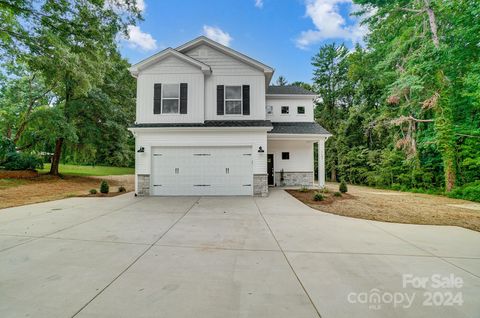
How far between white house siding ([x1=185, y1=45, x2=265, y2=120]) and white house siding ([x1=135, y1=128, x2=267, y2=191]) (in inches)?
42.3

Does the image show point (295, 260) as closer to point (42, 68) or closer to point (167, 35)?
point (42, 68)

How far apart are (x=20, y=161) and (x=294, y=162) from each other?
18.5m

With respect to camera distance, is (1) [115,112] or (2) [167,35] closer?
(2) [167,35]

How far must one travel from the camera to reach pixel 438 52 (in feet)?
38.8

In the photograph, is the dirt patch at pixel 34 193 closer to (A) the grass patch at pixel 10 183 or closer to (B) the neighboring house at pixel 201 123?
(A) the grass patch at pixel 10 183

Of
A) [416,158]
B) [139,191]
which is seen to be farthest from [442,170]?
[139,191]

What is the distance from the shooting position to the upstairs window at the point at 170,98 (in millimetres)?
10461

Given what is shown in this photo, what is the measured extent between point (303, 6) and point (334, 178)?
15613 mm

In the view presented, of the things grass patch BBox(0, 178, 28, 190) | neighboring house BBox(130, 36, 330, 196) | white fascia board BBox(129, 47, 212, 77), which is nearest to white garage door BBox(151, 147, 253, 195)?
neighboring house BBox(130, 36, 330, 196)

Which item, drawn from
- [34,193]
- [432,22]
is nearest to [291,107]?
[432,22]

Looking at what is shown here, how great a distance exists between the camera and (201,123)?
33.9 ft

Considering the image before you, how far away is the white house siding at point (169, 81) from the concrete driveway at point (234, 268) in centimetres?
592

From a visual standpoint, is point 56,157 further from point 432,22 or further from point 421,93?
point 432,22

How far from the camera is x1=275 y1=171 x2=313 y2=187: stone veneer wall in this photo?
542 inches
